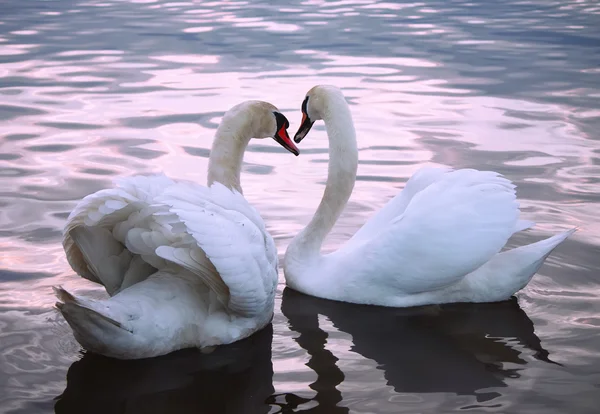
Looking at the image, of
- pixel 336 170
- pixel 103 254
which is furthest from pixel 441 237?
pixel 103 254

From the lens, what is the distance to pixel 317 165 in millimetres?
8758

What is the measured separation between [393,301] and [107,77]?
27.5 ft

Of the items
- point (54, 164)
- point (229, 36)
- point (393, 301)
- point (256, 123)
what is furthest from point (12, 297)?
point (229, 36)

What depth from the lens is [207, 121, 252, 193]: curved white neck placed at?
5.88m

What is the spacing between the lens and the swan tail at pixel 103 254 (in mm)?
4887

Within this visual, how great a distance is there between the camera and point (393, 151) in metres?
9.23

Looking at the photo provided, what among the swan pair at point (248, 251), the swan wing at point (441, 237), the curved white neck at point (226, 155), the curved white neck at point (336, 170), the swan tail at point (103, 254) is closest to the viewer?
the swan pair at point (248, 251)

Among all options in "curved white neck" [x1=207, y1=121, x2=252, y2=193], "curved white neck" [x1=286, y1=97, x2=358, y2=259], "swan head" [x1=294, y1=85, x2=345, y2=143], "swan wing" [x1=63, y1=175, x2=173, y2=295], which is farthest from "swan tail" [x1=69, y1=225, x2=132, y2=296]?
"swan head" [x1=294, y1=85, x2=345, y2=143]

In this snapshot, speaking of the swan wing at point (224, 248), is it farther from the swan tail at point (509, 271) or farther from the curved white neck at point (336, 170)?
the swan tail at point (509, 271)

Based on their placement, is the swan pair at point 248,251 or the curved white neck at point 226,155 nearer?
the swan pair at point 248,251

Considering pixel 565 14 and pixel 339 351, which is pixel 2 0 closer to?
pixel 565 14

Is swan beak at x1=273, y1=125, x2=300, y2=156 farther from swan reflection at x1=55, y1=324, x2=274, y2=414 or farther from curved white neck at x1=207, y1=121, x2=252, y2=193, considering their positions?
swan reflection at x1=55, y1=324, x2=274, y2=414

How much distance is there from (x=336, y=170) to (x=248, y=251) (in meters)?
1.68

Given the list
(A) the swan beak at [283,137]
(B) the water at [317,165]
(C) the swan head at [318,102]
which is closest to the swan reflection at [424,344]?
(B) the water at [317,165]
